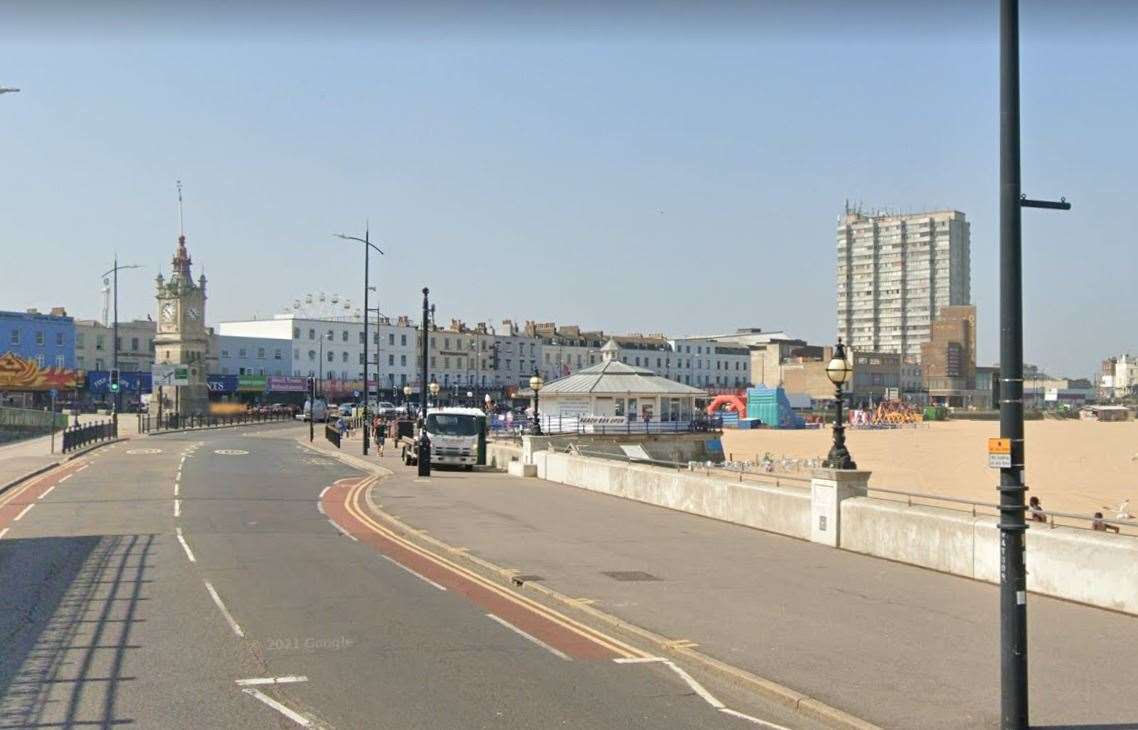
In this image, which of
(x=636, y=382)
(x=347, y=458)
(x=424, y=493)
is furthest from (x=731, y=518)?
(x=636, y=382)

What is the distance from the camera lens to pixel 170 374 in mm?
98875

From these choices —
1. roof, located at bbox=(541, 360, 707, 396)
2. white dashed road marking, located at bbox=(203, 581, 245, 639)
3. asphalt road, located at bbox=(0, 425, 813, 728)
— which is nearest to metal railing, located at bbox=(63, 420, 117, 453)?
roof, located at bbox=(541, 360, 707, 396)

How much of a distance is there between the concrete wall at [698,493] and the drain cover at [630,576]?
16.5ft

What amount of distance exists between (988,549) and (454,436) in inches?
1165

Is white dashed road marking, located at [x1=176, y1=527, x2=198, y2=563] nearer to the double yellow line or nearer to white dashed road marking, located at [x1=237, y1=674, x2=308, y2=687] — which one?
the double yellow line

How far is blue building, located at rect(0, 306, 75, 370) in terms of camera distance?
111 m

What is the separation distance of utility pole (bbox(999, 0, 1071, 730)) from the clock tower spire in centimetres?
9931

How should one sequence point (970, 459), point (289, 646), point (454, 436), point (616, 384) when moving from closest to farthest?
point (289, 646) → point (454, 436) → point (616, 384) → point (970, 459)

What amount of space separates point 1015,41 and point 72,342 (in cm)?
12229

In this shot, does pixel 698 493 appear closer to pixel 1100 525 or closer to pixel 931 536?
pixel 1100 525

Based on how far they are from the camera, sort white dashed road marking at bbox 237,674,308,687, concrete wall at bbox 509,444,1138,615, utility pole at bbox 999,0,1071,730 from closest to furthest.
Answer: utility pole at bbox 999,0,1071,730 → white dashed road marking at bbox 237,674,308,687 → concrete wall at bbox 509,444,1138,615

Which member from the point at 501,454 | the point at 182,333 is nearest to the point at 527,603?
the point at 501,454

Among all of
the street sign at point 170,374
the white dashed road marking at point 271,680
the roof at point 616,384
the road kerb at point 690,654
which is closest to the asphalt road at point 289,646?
the white dashed road marking at point 271,680

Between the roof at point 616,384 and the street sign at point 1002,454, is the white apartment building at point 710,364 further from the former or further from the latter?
the street sign at point 1002,454
